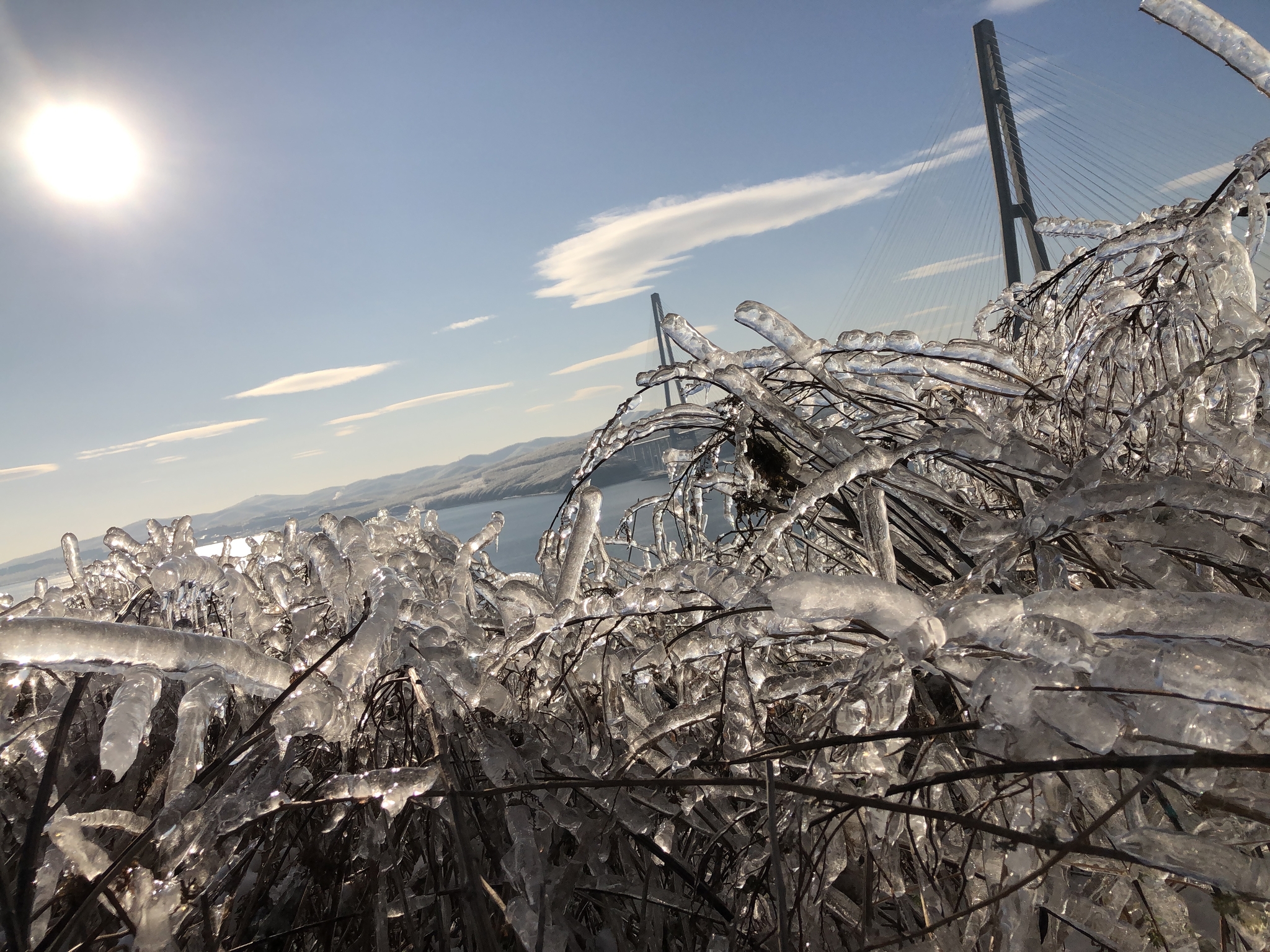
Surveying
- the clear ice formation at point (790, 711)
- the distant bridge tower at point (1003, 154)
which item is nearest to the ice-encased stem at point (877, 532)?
the clear ice formation at point (790, 711)

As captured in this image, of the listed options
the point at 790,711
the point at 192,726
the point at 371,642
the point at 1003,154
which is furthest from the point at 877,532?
the point at 1003,154

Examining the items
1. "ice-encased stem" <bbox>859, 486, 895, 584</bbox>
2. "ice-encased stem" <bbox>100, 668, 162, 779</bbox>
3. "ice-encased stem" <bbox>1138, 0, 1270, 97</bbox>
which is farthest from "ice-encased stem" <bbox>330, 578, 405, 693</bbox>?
"ice-encased stem" <bbox>1138, 0, 1270, 97</bbox>

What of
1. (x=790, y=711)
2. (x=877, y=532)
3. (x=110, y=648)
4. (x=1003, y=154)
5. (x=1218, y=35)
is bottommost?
(x=790, y=711)

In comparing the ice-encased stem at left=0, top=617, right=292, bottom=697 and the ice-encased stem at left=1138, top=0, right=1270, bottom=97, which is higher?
the ice-encased stem at left=1138, top=0, right=1270, bottom=97

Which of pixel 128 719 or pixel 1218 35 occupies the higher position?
pixel 1218 35

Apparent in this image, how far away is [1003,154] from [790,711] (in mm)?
10527

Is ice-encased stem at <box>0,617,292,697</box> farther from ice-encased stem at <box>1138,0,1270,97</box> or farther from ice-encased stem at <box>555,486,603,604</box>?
ice-encased stem at <box>1138,0,1270,97</box>

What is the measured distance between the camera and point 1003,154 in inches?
374

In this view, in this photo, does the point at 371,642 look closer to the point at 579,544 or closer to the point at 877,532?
the point at 579,544

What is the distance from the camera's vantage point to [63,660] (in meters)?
0.50

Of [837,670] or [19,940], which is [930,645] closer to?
[837,670]

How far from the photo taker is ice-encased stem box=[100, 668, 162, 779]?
519mm

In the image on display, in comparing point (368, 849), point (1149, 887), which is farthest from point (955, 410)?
point (368, 849)

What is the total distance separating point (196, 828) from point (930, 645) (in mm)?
616
